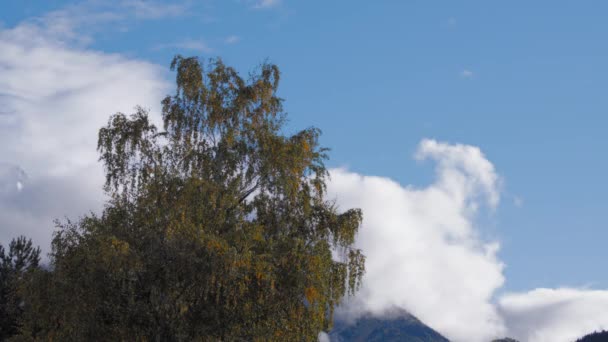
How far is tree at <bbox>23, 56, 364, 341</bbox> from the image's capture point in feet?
92.4

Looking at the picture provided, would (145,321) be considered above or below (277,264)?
below

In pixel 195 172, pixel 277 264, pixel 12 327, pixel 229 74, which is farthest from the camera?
pixel 12 327

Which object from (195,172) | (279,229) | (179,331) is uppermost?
(195,172)

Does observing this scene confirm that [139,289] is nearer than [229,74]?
Yes

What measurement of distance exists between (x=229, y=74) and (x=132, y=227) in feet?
31.9

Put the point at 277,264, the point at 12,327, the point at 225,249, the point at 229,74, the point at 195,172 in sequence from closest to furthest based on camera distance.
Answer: the point at 225,249
the point at 277,264
the point at 195,172
the point at 229,74
the point at 12,327

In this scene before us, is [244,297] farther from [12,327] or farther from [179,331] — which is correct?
[12,327]

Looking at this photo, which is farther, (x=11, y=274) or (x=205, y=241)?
(x=11, y=274)

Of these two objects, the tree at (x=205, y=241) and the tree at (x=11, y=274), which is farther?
the tree at (x=11, y=274)

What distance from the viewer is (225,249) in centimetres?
2750

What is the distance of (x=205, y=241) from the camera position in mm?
27906

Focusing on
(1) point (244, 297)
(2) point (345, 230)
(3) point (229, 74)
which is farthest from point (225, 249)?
(3) point (229, 74)

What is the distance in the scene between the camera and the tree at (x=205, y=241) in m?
28.2

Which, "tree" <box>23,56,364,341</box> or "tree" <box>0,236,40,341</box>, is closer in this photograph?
"tree" <box>23,56,364,341</box>
